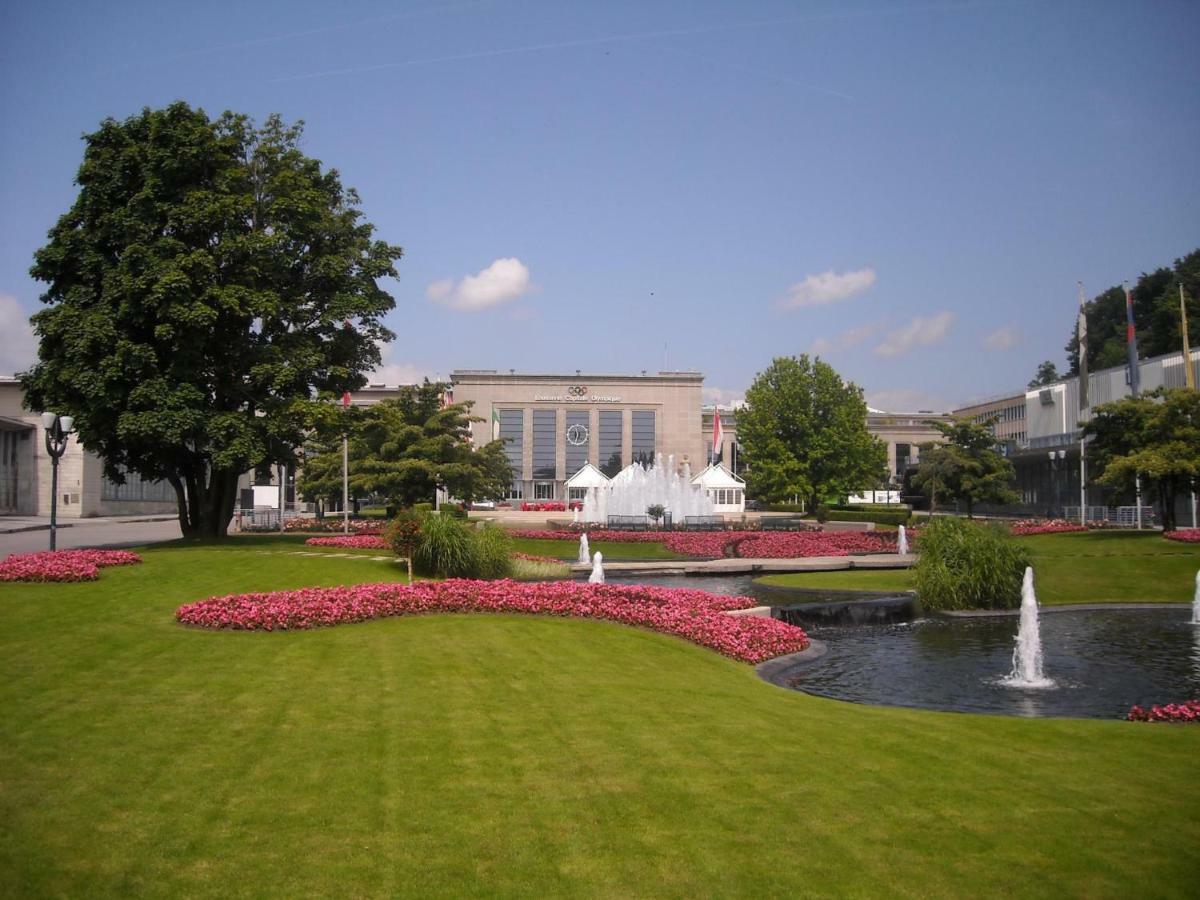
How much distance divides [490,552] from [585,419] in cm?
9705

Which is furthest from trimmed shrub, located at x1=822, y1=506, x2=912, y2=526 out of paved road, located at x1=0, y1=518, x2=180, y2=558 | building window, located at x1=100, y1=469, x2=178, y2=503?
building window, located at x1=100, y1=469, x2=178, y2=503

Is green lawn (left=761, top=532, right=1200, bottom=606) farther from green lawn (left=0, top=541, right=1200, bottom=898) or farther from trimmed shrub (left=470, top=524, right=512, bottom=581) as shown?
green lawn (left=0, top=541, right=1200, bottom=898)

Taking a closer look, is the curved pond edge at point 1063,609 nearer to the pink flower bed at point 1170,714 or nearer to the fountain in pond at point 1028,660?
the fountain in pond at point 1028,660

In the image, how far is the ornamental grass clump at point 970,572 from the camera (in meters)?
21.8

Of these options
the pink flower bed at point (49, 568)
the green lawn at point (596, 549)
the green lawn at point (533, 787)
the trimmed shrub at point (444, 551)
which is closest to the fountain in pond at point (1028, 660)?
the green lawn at point (533, 787)

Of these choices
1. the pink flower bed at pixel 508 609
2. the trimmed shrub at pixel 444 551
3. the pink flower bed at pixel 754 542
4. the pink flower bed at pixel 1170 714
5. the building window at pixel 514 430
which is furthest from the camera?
the building window at pixel 514 430

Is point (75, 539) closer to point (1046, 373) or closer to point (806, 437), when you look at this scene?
point (806, 437)

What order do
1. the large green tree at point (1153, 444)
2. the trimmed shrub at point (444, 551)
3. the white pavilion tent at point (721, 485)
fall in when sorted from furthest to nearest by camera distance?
the white pavilion tent at point (721, 485) < the large green tree at point (1153, 444) < the trimmed shrub at point (444, 551)

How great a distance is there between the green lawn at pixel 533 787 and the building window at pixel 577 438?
107 meters

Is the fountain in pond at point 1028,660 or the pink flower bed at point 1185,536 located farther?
the pink flower bed at point 1185,536

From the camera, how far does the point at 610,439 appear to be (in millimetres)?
120312

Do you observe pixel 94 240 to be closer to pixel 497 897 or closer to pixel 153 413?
pixel 153 413

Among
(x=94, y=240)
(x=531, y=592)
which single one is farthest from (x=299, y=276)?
(x=531, y=592)

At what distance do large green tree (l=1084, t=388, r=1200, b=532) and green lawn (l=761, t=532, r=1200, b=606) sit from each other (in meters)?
7.06
